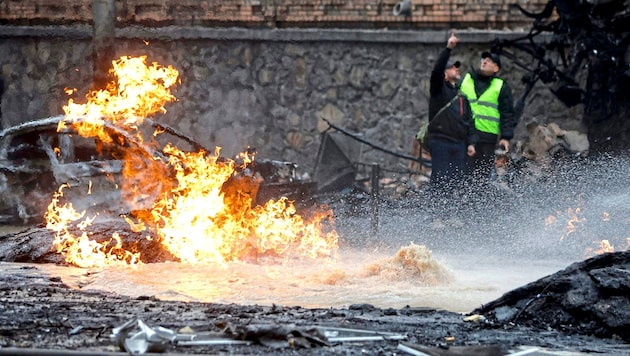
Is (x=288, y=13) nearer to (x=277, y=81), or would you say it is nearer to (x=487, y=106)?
(x=277, y=81)

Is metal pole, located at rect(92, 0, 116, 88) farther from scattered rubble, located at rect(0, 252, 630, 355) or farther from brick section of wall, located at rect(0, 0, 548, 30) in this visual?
scattered rubble, located at rect(0, 252, 630, 355)

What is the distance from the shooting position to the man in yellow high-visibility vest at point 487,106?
16250mm

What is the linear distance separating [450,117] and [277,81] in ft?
18.9

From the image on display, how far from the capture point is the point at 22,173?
1552 centimetres

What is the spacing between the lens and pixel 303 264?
1275cm

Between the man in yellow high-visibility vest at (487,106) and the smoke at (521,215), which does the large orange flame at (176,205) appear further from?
the man in yellow high-visibility vest at (487,106)

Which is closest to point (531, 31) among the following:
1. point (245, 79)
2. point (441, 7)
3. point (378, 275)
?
point (441, 7)

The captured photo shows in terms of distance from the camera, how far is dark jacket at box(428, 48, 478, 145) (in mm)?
16094

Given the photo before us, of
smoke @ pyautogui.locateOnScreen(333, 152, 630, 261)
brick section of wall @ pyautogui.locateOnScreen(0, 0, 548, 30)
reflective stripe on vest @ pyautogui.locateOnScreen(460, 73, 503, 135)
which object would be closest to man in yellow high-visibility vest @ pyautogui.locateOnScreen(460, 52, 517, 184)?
reflective stripe on vest @ pyautogui.locateOnScreen(460, 73, 503, 135)

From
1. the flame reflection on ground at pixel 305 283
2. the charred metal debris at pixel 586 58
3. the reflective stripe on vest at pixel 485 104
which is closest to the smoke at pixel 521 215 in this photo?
the reflective stripe on vest at pixel 485 104

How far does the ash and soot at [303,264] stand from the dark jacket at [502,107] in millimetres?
804

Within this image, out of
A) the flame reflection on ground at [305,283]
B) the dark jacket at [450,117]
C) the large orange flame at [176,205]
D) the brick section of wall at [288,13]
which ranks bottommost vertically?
Result: the flame reflection on ground at [305,283]

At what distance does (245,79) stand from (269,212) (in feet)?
25.4

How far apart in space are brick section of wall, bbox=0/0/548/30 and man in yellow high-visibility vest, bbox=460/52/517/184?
399cm
